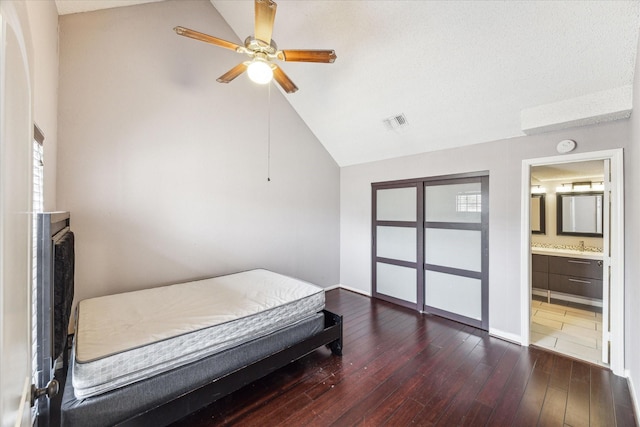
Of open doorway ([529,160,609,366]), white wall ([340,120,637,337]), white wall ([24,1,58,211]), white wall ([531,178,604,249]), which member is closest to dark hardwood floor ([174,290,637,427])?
white wall ([340,120,637,337])

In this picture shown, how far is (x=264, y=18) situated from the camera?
1.86 m

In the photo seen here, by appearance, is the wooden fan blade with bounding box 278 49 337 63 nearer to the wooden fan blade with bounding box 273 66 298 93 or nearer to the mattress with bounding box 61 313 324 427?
the wooden fan blade with bounding box 273 66 298 93

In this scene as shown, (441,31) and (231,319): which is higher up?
(441,31)

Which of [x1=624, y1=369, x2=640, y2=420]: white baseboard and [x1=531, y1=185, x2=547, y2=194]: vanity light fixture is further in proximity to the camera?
[x1=531, y1=185, x2=547, y2=194]: vanity light fixture

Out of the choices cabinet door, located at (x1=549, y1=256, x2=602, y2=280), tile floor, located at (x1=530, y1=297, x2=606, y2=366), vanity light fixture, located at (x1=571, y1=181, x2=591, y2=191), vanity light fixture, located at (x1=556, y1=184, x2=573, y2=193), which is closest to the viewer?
tile floor, located at (x1=530, y1=297, x2=606, y2=366)

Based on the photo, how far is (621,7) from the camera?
1852 millimetres

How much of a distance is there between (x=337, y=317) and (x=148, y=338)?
1.65m

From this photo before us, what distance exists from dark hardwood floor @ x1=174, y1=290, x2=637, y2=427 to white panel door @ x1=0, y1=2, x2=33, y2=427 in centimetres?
165

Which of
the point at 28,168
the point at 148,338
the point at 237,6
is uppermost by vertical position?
the point at 237,6

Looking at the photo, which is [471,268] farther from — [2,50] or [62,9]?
[62,9]

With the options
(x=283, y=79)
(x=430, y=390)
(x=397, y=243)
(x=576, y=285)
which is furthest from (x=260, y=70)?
(x=576, y=285)

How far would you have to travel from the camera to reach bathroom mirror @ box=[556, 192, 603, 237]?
4.06 meters

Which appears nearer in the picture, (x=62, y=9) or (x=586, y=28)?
(x=586, y=28)


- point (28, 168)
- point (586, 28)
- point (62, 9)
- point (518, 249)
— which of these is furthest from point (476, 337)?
point (62, 9)
